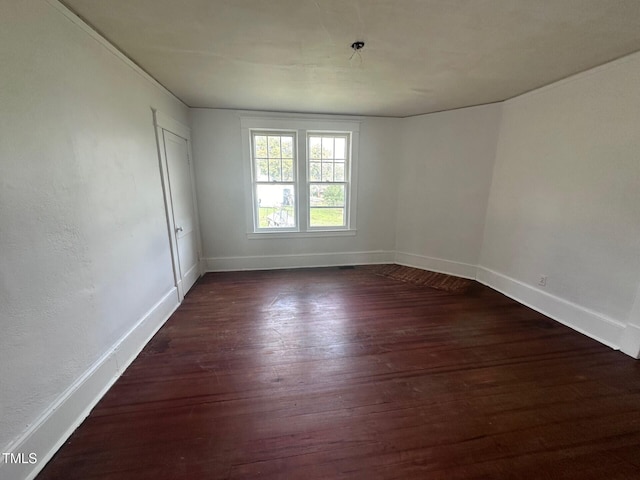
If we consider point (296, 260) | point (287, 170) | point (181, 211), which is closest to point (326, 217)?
point (296, 260)

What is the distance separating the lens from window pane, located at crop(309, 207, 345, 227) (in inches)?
175

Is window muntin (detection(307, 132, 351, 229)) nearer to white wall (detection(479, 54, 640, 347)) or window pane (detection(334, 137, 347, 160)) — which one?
window pane (detection(334, 137, 347, 160))

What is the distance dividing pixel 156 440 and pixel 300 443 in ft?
2.69

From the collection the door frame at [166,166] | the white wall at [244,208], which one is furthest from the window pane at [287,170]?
the door frame at [166,166]

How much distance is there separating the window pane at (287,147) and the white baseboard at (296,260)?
1647 millimetres

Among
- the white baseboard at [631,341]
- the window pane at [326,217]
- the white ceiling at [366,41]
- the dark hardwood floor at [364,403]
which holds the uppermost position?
the white ceiling at [366,41]

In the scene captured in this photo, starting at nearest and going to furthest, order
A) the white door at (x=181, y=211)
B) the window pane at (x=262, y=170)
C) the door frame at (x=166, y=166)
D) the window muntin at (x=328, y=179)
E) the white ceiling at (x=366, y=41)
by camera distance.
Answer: the white ceiling at (x=366, y=41) → the door frame at (x=166, y=166) → the white door at (x=181, y=211) → the window pane at (x=262, y=170) → the window muntin at (x=328, y=179)

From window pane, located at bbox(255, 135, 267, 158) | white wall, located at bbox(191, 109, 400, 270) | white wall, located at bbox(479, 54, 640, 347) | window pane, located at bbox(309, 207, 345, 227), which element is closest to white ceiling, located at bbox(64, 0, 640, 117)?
white wall, located at bbox(479, 54, 640, 347)

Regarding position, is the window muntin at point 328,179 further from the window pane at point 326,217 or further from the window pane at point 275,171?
the window pane at point 275,171

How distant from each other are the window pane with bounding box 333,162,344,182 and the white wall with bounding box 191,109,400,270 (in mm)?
291

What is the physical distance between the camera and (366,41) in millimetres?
1915

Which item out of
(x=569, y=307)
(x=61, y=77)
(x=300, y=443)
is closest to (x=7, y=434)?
(x=300, y=443)

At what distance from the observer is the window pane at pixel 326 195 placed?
435 cm

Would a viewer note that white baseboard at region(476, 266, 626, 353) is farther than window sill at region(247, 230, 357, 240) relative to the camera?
No
